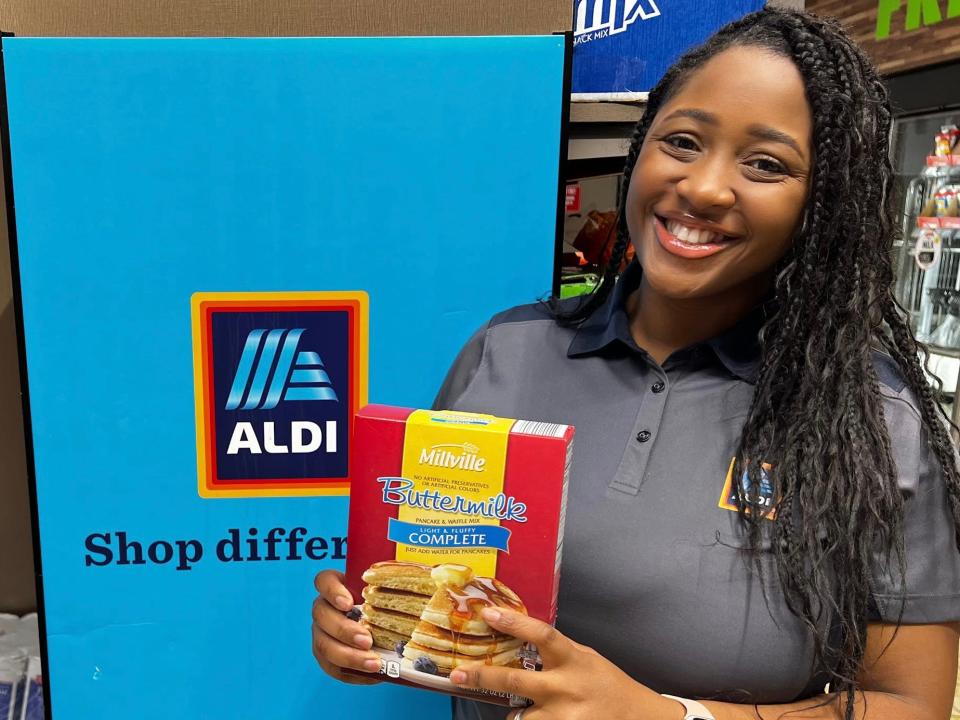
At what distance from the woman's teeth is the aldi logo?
58cm

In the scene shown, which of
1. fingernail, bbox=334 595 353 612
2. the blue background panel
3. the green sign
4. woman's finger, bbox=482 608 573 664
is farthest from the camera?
the green sign

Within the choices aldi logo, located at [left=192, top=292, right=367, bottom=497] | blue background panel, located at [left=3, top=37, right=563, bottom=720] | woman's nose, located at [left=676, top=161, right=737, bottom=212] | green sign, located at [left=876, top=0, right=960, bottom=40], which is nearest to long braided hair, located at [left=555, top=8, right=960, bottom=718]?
woman's nose, located at [left=676, top=161, right=737, bottom=212]

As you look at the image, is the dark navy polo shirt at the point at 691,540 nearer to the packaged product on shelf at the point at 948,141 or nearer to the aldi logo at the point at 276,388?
the aldi logo at the point at 276,388

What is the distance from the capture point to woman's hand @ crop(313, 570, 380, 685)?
77cm

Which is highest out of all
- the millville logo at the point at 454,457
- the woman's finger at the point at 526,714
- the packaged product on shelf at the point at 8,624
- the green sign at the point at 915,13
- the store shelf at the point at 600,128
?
the green sign at the point at 915,13

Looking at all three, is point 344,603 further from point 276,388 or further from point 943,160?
point 943,160

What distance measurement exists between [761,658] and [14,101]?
1.32 meters

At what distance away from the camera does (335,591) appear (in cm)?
82

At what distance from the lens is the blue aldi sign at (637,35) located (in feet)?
4.32

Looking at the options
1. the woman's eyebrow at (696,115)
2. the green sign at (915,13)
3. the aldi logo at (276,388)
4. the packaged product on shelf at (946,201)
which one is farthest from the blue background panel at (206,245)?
the packaged product on shelf at (946,201)

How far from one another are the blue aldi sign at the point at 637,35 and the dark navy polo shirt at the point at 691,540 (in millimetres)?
673

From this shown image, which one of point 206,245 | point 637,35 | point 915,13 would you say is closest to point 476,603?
point 206,245

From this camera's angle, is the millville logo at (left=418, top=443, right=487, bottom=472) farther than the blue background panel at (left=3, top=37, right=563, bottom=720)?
No

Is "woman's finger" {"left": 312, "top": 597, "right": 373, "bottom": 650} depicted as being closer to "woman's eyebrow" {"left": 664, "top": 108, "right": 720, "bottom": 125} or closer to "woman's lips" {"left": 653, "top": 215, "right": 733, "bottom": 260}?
"woman's lips" {"left": 653, "top": 215, "right": 733, "bottom": 260}
